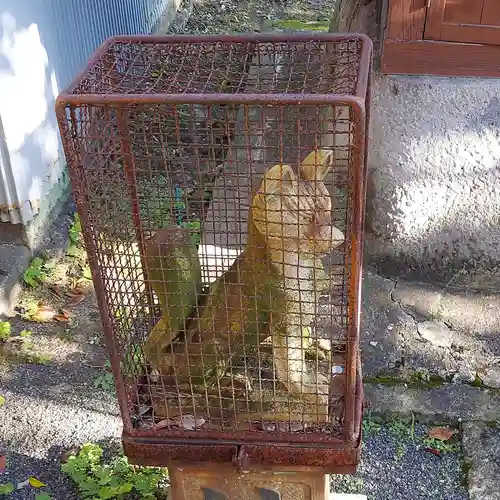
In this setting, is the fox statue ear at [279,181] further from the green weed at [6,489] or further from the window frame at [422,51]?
the window frame at [422,51]

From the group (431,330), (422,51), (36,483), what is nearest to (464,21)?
(422,51)

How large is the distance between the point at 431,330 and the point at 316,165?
2.10m

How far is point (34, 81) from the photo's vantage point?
3998mm

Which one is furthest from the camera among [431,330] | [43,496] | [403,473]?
[431,330]

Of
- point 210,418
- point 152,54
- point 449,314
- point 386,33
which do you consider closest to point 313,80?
point 152,54

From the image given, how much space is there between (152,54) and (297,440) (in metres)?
1.22

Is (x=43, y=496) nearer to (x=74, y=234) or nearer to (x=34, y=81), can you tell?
(x=74, y=234)

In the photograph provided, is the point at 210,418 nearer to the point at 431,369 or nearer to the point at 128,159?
the point at 128,159

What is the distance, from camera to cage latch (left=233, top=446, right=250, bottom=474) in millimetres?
2012

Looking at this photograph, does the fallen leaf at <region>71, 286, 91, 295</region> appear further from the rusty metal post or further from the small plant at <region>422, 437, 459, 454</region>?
the small plant at <region>422, 437, 459, 454</region>

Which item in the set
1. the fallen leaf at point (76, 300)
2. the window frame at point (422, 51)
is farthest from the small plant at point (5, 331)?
the window frame at point (422, 51)

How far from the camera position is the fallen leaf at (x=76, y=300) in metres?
3.82

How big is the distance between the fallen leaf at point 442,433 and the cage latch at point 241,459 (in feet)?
4.10

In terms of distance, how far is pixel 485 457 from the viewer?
2.88 meters
